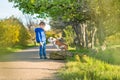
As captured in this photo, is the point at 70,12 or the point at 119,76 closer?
the point at 119,76

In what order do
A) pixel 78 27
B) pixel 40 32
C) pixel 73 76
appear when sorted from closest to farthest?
1. pixel 73 76
2. pixel 40 32
3. pixel 78 27

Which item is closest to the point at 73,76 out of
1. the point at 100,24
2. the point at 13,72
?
the point at 13,72

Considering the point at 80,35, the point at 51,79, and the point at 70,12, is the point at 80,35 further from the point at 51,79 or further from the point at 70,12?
the point at 51,79

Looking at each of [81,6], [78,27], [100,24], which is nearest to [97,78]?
[100,24]

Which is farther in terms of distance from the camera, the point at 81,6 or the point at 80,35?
the point at 80,35

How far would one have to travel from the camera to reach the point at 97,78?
→ 34.6 feet

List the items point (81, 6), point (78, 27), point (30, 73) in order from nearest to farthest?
point (30, 73), point (81, 6), point (78, 27)

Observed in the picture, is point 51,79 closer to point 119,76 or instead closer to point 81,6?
point 119,76

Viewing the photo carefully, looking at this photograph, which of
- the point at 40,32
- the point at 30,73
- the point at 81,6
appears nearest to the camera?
the point at 30,73

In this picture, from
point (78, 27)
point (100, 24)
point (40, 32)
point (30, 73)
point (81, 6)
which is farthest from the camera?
point (78, 27)

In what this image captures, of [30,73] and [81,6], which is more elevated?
[81,6]

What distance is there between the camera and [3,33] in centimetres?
3862

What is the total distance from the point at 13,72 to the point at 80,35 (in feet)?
86.2

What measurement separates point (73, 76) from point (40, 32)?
26.8 feet
